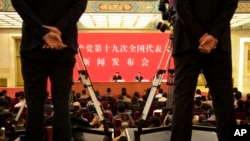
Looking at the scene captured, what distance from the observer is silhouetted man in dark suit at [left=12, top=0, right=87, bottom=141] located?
5.58 feet

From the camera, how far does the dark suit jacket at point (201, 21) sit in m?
1.64

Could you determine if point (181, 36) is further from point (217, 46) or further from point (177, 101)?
point (177, 101)

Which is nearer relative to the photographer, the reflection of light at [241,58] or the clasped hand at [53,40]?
the clasped hand at [53,40]

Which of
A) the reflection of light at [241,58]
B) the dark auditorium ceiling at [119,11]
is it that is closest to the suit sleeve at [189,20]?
the dark auditorium ceiling at [119,11]

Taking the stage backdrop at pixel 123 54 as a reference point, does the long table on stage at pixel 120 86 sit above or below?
below

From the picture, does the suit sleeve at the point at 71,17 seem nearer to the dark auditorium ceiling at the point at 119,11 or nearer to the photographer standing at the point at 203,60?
the photographer standing at the point at 203,60

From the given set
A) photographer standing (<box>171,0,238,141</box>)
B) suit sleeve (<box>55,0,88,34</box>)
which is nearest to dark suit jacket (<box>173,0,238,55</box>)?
photographer standing (<box>171,0,238,141</box>)

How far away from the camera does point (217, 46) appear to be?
169 centimetres

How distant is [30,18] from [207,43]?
0.92 meters

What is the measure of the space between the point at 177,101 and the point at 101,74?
12.9 m

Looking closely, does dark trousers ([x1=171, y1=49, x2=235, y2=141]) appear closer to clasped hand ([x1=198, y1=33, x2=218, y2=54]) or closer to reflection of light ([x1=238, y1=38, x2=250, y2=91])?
clasped hand ([x1=198, y1=33, x2=218, y2=54])

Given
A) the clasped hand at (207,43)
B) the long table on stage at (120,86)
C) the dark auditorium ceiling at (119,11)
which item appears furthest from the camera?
the long table on stage at (120,86)

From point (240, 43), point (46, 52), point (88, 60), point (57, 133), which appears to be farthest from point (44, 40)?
point (240, 43)

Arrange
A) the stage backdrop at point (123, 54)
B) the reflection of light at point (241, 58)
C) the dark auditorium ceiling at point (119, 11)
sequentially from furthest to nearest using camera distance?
the reflection of light at point (241, 58)
the stage backdrop at point (123, 54)
the dark auditorium ceiling at point (119, 11)
